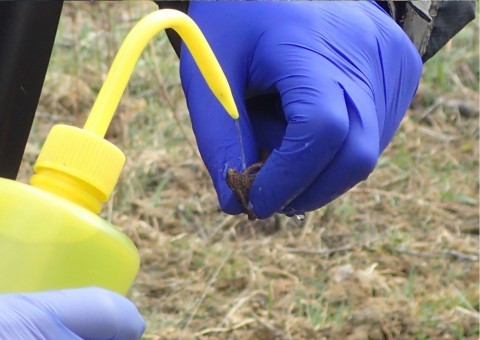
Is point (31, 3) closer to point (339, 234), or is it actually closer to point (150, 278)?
point (150, 278)

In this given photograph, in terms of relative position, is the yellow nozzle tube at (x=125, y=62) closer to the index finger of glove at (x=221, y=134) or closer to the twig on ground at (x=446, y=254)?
the index finger of glove at (x=221, y=134)

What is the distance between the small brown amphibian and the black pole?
240 mm

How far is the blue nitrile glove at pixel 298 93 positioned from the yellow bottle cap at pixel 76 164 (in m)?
0.23

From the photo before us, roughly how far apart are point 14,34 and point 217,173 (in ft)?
0.84

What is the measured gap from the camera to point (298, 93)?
2.98 feet

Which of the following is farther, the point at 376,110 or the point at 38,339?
the point at 376,110

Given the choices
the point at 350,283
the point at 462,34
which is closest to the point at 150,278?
the point at 350,283

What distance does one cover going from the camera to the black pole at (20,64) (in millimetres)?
965

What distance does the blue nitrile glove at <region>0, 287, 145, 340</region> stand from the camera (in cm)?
63

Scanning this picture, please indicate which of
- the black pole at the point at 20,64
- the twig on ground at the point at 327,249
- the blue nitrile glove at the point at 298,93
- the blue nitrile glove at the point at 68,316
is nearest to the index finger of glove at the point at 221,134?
the blue nitrile glove at the point at 298,93

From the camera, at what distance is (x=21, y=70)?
3.25ft

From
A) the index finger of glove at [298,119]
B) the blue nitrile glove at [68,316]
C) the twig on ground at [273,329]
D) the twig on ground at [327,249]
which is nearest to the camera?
the blue nitrile glove at [68,316]

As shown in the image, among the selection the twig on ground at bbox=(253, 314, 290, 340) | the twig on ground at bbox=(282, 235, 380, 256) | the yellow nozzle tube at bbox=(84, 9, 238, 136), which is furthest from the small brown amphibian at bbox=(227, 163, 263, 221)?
the twig on ground at bbox=(282, 235, 380, 256)

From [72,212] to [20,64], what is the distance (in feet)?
1.15
